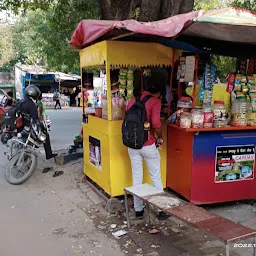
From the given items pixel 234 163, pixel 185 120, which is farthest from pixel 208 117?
pixel 234 163

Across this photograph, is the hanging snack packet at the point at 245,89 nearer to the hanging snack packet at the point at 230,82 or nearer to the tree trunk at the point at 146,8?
the hanging snack packet at the point at 230,82

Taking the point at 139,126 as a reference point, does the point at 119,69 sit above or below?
above

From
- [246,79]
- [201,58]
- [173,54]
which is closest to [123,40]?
[173,54]

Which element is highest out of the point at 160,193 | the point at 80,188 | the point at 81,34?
the point at 81,34

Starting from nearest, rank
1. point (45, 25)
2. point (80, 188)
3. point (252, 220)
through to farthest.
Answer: point (252, 220)
point (80, 188)
point (45, 25)

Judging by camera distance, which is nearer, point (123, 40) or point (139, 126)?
point (139, 126)

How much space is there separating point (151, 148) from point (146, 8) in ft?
9.07

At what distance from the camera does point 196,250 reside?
336cm

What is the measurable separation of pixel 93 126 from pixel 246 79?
232 cm

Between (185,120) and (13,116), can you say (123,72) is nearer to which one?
(185,120)

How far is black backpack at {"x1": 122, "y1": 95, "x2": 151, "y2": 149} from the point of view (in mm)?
3781

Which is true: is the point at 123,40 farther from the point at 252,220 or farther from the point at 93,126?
the point at 252,220

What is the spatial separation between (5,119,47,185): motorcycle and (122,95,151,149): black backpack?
8.59ft

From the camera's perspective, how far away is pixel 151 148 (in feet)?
13.0
